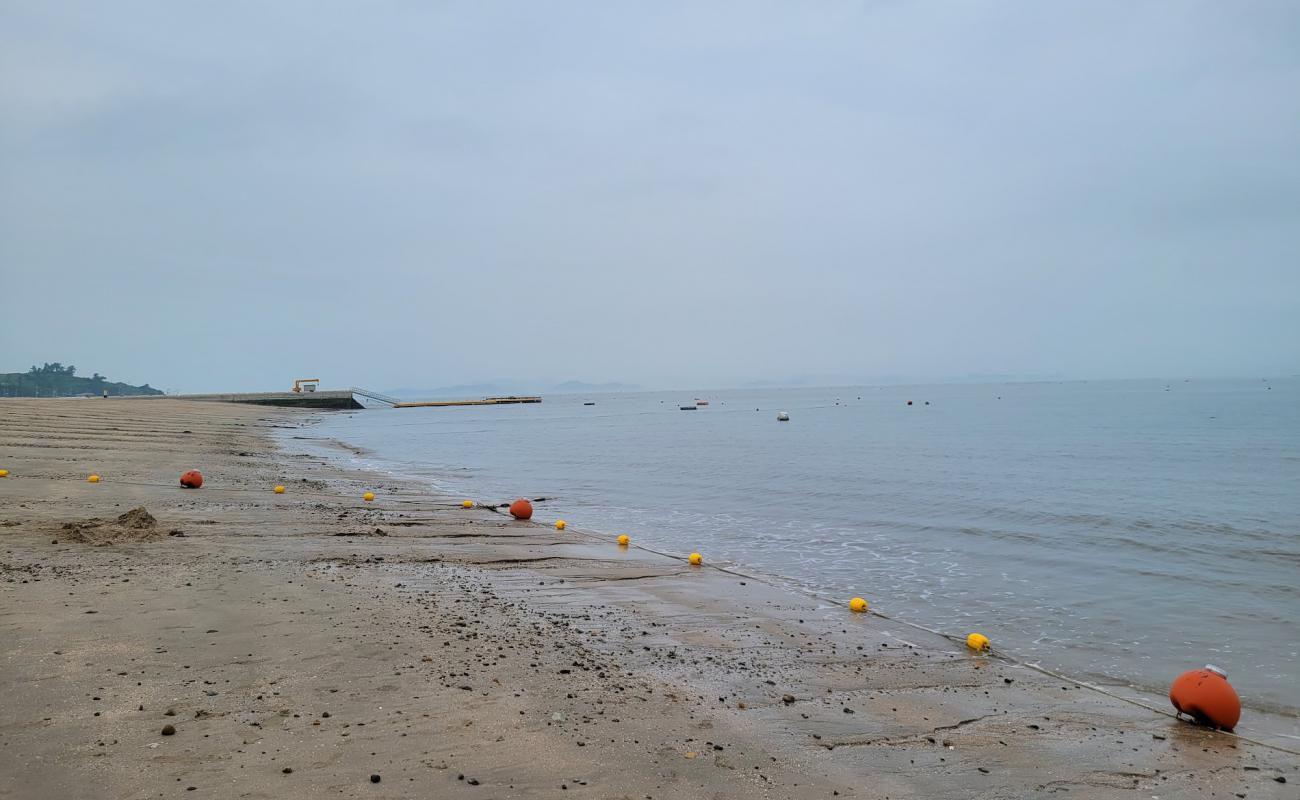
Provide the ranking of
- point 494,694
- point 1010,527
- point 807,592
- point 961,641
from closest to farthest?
point 494,694 → point 961,641 → point 807,592 → point 1010,527

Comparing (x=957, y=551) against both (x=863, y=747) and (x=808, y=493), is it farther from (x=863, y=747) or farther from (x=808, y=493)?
(x=863, y=747)

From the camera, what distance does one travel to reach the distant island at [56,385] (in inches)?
4636

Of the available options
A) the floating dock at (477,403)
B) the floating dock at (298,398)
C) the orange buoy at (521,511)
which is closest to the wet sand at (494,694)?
the orange buoy at (521,511)

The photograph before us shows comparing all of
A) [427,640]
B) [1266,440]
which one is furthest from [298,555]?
[1266,440]

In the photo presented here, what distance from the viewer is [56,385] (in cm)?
12888

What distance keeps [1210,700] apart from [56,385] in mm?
160044

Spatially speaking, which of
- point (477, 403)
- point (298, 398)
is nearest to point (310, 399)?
point (298, 398)

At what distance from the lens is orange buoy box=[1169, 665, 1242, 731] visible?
20.2 ft

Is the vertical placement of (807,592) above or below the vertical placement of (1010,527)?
above

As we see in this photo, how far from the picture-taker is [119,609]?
6898 mm

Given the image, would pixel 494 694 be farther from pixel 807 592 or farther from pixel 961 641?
pixel 807 592

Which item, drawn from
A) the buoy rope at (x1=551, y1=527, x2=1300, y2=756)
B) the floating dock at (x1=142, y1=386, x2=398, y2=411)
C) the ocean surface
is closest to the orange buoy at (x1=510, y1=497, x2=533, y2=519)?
the ocean surface

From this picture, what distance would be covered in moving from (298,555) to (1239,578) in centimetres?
1410

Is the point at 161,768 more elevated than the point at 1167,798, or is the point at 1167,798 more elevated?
the point at 161,768
